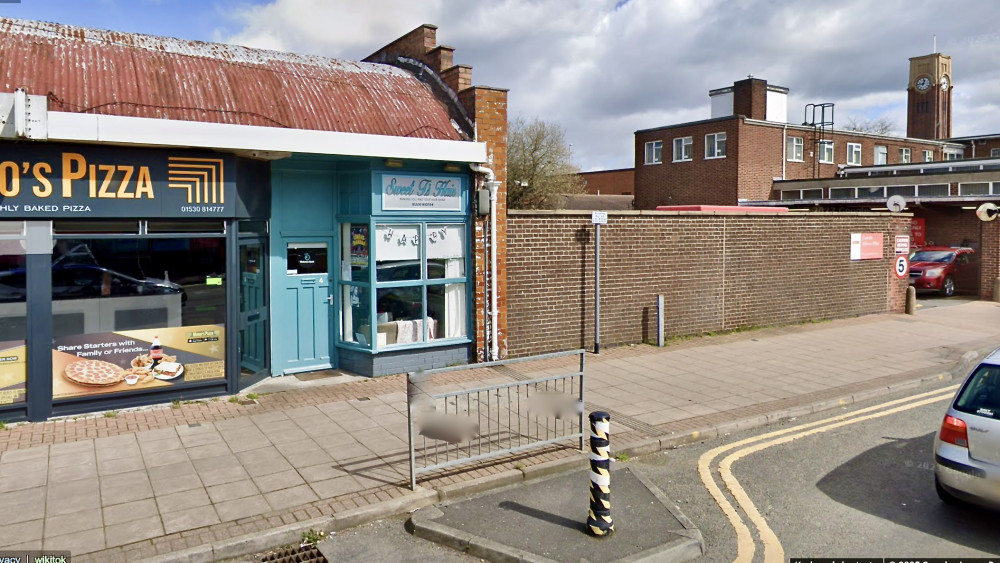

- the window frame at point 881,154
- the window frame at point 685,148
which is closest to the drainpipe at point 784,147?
the window frame at point 685,148

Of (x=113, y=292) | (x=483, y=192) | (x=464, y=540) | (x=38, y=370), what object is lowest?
(x=464, y=540)

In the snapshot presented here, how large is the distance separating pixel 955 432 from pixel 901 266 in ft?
46.9

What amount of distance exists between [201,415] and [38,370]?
6.16ft

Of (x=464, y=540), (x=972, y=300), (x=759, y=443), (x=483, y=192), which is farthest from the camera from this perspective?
(x=972, y=300)

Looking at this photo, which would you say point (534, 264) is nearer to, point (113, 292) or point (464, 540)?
point (113, 292)

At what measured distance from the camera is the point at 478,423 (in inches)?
289

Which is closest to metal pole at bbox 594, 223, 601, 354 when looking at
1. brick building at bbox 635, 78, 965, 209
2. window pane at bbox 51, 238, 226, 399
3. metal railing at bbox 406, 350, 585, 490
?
metal railing at bbox 406, 350, 585, 490

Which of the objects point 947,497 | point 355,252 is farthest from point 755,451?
point 355,252

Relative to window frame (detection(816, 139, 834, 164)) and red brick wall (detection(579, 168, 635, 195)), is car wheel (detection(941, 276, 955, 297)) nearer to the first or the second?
window frame (detection(816, 139, 834, 164))

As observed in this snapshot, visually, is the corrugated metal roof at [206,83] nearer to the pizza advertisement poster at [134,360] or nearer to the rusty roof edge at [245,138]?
the rusty roof edge at [245,138]

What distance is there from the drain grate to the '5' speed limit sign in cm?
1718

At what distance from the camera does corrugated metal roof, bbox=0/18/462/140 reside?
8906mm

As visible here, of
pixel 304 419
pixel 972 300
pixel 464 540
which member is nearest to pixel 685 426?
pixel 464 540

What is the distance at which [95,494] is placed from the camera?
6.38 metres
